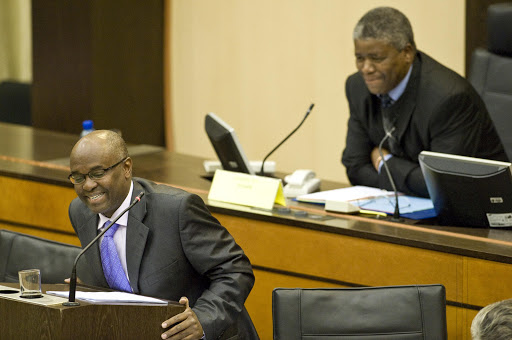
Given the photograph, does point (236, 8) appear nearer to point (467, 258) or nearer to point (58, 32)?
point (58, 32)

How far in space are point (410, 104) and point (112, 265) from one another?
5.10 feet

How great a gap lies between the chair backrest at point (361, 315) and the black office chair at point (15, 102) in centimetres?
457

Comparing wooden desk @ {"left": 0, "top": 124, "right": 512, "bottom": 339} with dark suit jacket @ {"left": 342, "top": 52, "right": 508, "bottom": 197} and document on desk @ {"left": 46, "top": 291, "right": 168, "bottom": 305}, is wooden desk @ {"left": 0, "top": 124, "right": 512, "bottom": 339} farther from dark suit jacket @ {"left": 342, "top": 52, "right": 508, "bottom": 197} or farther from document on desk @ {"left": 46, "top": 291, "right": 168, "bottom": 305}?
document on desk @ {"left": 46, "top": 291, "right": 168, "bottom": 305}

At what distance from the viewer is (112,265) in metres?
2.88

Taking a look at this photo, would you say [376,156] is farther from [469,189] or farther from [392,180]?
[469,189]

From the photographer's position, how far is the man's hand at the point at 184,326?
8.22 ft

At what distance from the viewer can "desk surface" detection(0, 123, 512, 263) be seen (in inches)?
125

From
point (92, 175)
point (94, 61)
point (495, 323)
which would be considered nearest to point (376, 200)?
point (92, 175)

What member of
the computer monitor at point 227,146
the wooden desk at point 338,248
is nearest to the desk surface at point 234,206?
the wooden desk at point 338,248

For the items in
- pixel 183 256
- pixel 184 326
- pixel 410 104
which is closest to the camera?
pixel 184 326

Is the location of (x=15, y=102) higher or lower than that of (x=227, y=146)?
lower

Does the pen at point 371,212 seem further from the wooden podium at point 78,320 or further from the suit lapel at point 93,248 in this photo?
the wooden podium at point 78,320

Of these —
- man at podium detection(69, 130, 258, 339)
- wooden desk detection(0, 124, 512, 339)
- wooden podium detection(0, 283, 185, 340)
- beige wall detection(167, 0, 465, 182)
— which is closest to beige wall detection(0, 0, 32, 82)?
beige wall detection(167, 0, 465, 182)

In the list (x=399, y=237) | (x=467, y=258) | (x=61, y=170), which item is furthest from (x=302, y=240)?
(x=61, y=170)
